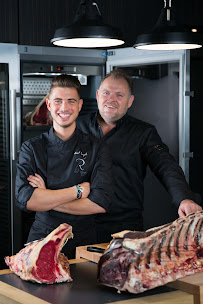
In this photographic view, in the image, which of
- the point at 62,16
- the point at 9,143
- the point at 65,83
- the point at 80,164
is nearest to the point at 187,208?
the point at 80,164

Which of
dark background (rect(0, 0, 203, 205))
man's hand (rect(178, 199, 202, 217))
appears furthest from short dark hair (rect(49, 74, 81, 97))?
dark background (rect(0, 0, 203, 205))

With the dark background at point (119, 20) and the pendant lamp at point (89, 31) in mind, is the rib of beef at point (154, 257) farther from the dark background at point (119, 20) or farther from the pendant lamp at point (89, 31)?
the dark background at point (119, 20)

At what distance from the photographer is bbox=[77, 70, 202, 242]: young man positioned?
312 centimetres

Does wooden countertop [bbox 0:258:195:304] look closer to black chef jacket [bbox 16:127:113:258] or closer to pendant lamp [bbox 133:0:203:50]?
black chef jacket [bbox 16:127:113:258]

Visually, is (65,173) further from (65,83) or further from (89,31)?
(89,31)

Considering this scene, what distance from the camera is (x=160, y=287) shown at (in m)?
2.01

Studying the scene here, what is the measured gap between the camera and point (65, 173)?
2.74m

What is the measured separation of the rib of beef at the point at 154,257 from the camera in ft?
6.30

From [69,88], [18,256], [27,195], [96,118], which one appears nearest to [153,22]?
[96,118]

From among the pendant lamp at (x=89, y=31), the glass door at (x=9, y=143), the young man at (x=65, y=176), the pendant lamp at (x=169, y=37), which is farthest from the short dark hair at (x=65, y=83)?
the glass door at (x=9, y=143)

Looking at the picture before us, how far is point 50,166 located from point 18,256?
27.5 inches

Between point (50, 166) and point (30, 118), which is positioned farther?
point (30, 118)

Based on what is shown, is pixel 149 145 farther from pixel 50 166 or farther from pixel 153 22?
pixel 153 22

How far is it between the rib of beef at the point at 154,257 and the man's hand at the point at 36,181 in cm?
77
